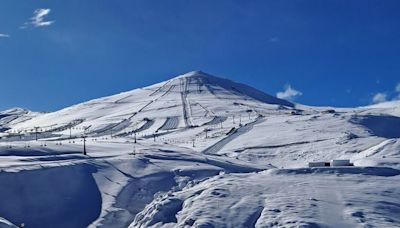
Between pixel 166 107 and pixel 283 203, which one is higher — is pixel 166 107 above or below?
above

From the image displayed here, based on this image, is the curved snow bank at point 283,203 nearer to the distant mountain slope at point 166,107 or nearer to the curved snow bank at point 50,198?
the curved snow bank at point 50,198

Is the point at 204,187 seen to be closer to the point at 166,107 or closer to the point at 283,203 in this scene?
the point at 283,203

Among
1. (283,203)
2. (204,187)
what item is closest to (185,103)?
(204,187)

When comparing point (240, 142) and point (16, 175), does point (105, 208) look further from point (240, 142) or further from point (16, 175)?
point (240, 142)

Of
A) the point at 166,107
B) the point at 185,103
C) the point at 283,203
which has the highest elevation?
the point at 185,103

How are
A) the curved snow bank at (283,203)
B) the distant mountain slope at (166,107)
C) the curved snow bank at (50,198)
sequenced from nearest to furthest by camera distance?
the curved snow bank at (283,203) < the curved snow bank at (50,198) < the distant mountain slope at (166,107)

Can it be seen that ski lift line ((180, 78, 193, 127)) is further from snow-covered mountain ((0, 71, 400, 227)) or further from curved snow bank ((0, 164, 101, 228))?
curved snow bank ((0, 164, 101, 228))

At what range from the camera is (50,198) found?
3116 cm

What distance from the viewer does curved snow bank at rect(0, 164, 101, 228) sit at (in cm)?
2880

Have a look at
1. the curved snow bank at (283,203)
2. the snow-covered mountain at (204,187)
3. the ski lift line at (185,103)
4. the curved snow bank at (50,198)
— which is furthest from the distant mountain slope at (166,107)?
the curved snow bank at (283,203)

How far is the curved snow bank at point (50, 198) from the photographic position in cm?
2880

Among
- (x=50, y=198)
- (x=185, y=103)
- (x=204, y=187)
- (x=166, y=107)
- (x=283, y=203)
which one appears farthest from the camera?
(x=185, y=103)

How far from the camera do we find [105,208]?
30.4 meters

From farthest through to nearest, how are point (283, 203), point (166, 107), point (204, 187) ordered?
point (166, 107), point (204, 187), point (283, 203)
